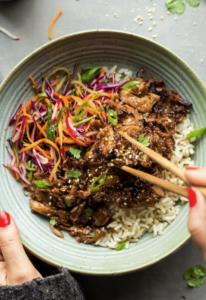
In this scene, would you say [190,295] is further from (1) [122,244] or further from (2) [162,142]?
(2) [162,142]

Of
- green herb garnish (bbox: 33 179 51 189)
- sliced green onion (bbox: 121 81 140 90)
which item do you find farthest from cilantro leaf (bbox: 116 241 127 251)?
sliced green onion (bbox: 121 81 140 90)

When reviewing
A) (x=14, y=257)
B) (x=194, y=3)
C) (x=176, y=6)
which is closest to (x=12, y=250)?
(x=14, y=257)

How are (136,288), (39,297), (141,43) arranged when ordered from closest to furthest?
(39,297), (141,43), (136,288)

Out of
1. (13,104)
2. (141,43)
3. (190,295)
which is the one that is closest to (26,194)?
(13,104)

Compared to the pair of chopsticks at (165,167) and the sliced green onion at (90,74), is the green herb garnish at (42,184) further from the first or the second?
the sliced green onion at (90,74)

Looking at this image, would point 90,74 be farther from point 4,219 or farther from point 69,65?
point 4,219

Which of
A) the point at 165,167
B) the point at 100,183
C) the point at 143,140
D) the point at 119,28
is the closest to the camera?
the point at 165,167

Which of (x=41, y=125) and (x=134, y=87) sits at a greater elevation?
(x=134, y=87)
